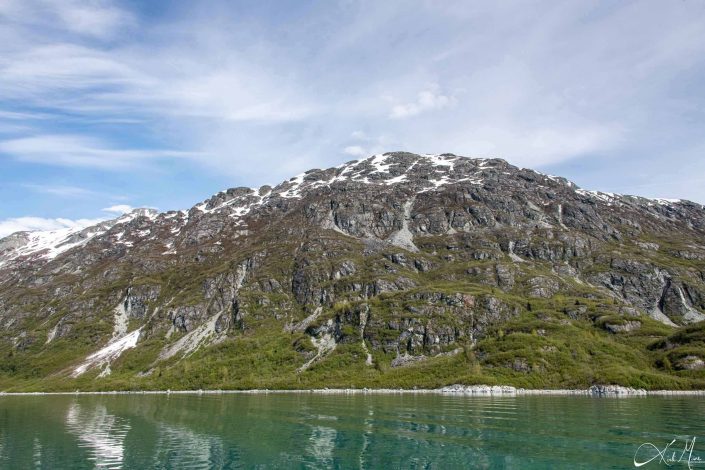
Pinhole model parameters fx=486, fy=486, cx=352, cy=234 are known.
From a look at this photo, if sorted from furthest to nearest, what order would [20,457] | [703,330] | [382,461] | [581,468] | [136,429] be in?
[703,330], [136,429], [20,457], [382,461], [581,468]

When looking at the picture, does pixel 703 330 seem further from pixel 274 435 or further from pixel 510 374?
pixel 274 435

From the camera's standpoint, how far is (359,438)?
57531 millimetres

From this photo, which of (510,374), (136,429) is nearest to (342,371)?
(510,374)

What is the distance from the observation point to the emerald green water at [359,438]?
45.1 meters

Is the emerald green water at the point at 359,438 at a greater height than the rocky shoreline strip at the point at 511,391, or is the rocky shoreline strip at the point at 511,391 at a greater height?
the emerald green water at the point at 359,438

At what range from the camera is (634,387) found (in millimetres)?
147875

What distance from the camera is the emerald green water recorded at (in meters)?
45.1

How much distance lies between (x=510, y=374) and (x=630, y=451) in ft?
413

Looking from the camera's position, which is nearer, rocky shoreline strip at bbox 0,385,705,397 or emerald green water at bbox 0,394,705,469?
emerald green water at bbox 0,394,705,469

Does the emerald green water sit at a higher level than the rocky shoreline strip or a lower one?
higher

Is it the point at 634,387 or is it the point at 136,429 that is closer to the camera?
the point at 136,429

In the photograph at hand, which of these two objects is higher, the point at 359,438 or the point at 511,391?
the point at 359,438

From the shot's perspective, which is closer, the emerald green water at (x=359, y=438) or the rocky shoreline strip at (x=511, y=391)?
the emerald green water at (x=359, y=438)

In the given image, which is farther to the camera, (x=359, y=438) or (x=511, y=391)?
(x=511, y=391)
